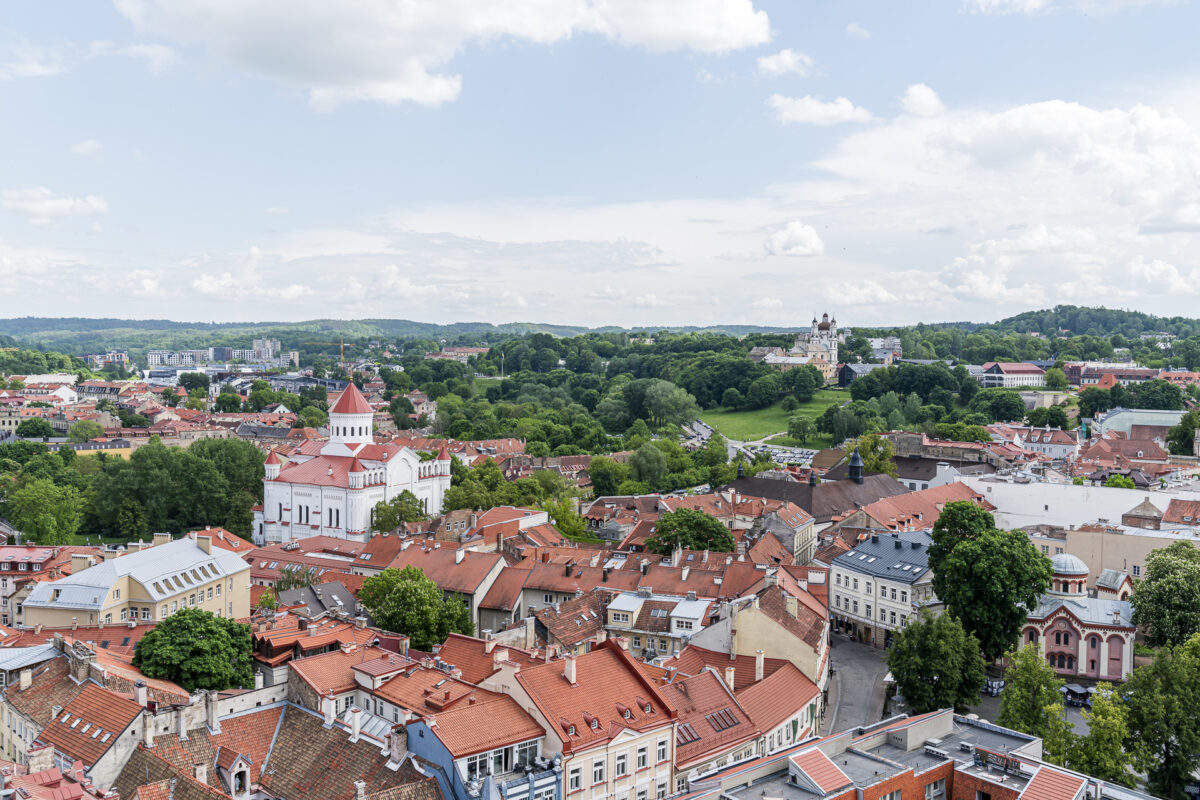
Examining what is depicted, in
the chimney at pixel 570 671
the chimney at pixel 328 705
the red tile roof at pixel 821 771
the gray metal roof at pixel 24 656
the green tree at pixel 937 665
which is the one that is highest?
the chimney at pixel 570 671

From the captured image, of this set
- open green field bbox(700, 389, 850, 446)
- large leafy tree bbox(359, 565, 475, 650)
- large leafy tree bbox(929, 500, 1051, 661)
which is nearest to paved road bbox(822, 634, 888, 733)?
large leafy tree bbox(929, 500, 1051, 661)

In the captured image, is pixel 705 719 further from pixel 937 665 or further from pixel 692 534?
pixel 692 534

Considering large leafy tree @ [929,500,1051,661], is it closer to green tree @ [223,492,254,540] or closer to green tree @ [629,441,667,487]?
green tree @ [629,441,667,487]

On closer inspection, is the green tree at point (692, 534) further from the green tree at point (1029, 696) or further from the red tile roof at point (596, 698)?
the red tile roof at point (596, 698)

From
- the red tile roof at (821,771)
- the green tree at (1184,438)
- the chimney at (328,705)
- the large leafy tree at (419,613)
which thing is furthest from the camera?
the green tree at (1184,438)

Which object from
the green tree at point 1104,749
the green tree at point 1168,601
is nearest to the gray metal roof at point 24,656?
the green tree at point 1104,749

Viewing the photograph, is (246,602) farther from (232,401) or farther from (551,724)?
(232,401)
